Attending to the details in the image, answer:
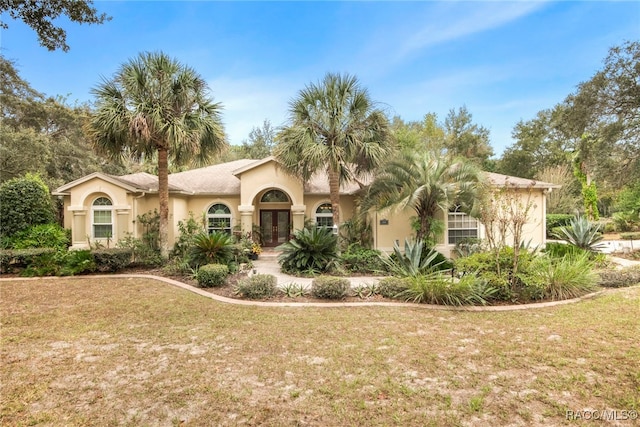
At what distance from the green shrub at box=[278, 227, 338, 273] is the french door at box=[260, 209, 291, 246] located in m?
6.66

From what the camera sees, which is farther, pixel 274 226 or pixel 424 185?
pixel 274 226

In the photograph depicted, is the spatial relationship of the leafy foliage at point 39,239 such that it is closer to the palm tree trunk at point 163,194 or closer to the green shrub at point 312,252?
the palm tree trunk at point 163,194

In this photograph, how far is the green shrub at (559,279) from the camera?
8.28 metres

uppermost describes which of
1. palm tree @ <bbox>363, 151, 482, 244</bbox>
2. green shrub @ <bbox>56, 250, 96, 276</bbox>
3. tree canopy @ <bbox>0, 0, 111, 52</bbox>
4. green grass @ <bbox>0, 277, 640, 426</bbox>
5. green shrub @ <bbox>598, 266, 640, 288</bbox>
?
tree canopy @ <bbox>0, 0, 111, 52</bbox>

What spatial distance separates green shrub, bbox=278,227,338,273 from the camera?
12.0 meters

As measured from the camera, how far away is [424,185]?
12.1 meters

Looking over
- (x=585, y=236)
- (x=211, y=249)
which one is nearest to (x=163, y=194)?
(x=211, y=249)

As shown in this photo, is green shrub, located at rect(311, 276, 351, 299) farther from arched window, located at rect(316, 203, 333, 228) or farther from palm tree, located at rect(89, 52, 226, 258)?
arched window, located at rect(316, 203, 333, 228)

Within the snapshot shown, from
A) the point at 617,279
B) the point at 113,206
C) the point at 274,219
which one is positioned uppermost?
the point at 113,206

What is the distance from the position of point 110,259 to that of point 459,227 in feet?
51.2

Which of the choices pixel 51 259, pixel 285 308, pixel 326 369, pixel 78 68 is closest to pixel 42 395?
pixel 326 369

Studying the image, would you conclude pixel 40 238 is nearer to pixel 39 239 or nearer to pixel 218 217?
pixel 39 239

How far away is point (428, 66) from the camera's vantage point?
16.8 meters

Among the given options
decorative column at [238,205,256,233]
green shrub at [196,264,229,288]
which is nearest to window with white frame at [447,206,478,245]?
decorative column at [238,205,256,233]
